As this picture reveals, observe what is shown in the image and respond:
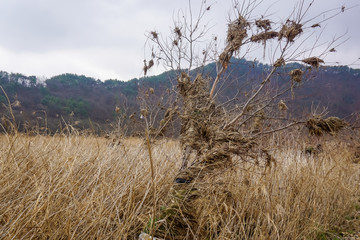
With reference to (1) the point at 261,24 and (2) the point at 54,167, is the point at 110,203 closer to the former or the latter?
(2) the point at 54,167

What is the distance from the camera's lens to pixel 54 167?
80.1 inches

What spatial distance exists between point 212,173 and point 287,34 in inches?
75.5

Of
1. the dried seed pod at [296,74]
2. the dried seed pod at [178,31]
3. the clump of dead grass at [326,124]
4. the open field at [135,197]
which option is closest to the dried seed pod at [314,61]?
the dried seed pod at [296,74]

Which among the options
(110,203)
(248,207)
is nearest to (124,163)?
(110,203)

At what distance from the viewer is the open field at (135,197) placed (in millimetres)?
1443

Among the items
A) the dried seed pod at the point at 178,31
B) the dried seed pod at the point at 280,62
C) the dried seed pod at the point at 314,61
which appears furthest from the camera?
the dried seed pod at the point at 178,31

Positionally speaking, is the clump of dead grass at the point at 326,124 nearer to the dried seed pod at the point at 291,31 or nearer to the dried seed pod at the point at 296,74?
the dried seed pod at the point at 296,74

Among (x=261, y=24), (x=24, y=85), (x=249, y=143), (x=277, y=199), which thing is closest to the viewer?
(x=249, y=143)

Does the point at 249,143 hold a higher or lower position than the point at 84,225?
higher

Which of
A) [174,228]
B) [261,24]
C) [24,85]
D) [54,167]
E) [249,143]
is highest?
[24,85]

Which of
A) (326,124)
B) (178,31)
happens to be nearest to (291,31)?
(326,124)

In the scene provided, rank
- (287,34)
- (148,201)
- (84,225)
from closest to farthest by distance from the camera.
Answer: (84,225) → (148,201) → (287,34)

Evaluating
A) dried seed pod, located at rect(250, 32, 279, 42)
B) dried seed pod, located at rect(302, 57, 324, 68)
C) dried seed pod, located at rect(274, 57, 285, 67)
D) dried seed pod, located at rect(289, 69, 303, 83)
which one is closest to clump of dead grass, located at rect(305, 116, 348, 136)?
dried seed pod, located at rect(289, 69, 303, 83)

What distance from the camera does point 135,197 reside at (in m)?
1.88
